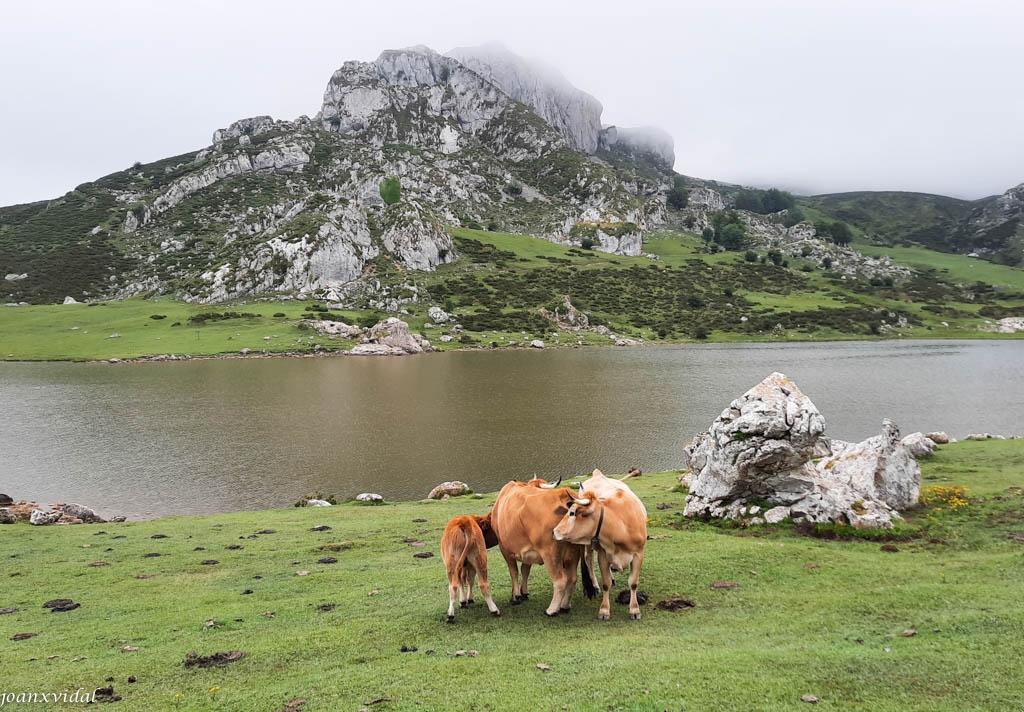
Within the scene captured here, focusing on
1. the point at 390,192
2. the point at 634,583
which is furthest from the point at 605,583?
the point at 390,192

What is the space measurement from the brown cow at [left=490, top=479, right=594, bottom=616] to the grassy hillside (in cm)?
9691

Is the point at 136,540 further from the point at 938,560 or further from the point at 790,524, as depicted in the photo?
the point at 938,560

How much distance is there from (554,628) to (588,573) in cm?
156

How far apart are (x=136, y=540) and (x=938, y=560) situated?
2473 cm

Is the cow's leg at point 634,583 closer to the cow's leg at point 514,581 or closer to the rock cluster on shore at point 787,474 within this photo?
the cow's leg at point 514,581

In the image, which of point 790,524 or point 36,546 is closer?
point 790,524

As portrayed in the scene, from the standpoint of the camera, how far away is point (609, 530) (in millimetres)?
9656

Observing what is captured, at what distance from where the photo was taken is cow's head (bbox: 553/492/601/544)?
920 centimetres

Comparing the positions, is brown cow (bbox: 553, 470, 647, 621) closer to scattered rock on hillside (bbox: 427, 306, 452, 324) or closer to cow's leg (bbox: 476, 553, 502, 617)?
cow's leg (bbox: 476, 553, 502, 617)

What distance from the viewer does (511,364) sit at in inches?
3322

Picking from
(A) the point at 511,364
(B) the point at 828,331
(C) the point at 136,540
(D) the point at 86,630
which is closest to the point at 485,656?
(D) the point at 86,630

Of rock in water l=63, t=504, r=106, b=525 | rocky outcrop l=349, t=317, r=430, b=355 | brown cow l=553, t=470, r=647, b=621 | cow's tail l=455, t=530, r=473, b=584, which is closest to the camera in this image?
brown cow l=553, t=470, r=647, b=621
